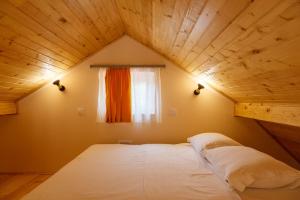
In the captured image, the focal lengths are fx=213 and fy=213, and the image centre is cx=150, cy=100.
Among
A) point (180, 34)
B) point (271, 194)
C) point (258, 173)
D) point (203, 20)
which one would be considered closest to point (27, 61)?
point (180, 34)

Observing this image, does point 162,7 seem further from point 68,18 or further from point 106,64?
point 106,64

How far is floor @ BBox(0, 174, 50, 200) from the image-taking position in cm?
253

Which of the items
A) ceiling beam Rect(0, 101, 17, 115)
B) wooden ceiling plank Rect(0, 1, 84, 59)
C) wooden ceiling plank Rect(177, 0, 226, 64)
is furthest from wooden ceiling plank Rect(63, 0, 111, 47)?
ceiling beam Rect(0, 101, 17, 115)

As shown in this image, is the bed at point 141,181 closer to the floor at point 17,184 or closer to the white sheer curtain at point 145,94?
the white sheer curtain at point 145,94

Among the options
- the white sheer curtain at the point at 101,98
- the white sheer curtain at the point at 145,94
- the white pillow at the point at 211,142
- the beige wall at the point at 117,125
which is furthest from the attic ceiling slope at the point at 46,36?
the white pillow at the point at 211,142

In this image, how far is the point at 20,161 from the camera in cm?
315

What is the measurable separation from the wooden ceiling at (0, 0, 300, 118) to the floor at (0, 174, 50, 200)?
3.84 feet

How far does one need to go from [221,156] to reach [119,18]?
180 cm

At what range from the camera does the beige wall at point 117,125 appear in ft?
9.95

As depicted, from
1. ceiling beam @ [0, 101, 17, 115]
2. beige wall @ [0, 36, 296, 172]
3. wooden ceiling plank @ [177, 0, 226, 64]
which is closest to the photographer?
wooden ceiling plank @ [177, 0, 226, 64]

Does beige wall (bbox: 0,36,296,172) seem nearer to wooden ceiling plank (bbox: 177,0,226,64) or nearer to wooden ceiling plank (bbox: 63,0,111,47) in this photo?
wooden ceiling plank (bbox: 63,0,111,47)

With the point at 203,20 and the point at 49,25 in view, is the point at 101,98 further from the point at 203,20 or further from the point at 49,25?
the point at 203,20

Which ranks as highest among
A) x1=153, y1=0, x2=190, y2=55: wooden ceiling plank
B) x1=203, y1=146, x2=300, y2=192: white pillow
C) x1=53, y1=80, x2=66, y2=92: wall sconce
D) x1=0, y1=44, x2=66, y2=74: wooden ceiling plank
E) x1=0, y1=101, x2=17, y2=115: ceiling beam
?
x1=153, y1=0, x2=190, y2=55: wooden ceiling plank

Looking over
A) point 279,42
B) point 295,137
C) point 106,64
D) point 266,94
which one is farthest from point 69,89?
point 295,137
